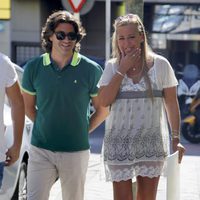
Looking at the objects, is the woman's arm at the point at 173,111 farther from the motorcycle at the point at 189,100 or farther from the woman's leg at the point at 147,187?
the motorcycle at the point at 189,100

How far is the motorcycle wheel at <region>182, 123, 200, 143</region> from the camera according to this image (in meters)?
13.8

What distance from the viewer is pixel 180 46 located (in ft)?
62.8

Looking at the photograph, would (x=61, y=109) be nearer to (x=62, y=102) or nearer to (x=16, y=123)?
(x=62, y=102)

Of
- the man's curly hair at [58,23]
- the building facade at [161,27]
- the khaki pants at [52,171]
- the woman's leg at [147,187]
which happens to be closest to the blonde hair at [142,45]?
the man's curly hair at [58,23]

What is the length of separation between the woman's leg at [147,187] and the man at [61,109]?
44cm

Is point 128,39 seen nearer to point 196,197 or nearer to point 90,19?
point 196,197

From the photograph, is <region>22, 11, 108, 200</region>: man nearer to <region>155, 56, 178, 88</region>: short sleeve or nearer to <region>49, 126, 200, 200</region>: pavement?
<region>155, 56, 178, 88</region>: short sleeve

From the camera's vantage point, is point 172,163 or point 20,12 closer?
point 172,163

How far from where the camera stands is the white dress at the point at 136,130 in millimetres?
4570

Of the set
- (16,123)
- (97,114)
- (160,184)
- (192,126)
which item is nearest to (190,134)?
(192,126)

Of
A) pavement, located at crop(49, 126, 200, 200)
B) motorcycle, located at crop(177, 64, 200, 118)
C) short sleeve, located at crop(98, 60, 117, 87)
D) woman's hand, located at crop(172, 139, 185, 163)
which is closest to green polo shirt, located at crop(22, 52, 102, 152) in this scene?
short sleeve, located at crop(98, 60, 117, 87)

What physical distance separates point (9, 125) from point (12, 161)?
154cm

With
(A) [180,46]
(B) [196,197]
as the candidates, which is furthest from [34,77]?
(A) [180,46]

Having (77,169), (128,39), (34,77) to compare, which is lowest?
(77,169)
